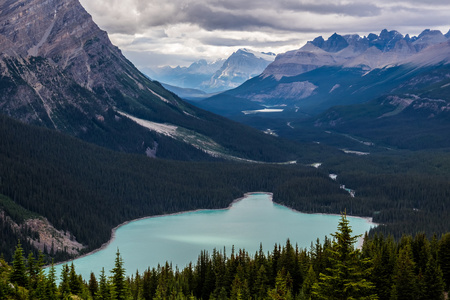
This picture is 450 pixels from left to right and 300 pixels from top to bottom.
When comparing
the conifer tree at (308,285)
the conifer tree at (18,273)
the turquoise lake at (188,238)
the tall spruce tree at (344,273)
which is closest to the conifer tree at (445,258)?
the conifer tree at (308,285)

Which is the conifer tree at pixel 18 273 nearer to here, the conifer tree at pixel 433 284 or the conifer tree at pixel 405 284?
the conifer tree at pixel 405 284

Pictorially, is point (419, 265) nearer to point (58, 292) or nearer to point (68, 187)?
point (58, 292)

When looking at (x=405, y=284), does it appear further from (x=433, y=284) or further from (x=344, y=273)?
(x=344, y=273)

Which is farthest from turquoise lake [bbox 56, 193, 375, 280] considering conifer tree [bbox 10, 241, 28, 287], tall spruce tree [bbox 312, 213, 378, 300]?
tall spruce tree [bbox 312, 213, 378, 300]

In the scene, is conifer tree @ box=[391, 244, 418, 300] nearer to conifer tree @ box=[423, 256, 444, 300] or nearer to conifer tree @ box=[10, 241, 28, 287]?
conifer tree @ box=[423, 256, 444, 300]

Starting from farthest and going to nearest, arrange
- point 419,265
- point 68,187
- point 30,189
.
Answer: point 68,187
point 30,189
point 419,265

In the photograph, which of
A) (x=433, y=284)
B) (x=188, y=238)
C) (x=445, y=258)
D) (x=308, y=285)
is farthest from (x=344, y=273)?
(x=188, y=238)

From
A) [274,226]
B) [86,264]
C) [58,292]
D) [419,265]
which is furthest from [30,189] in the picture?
[419,265]
